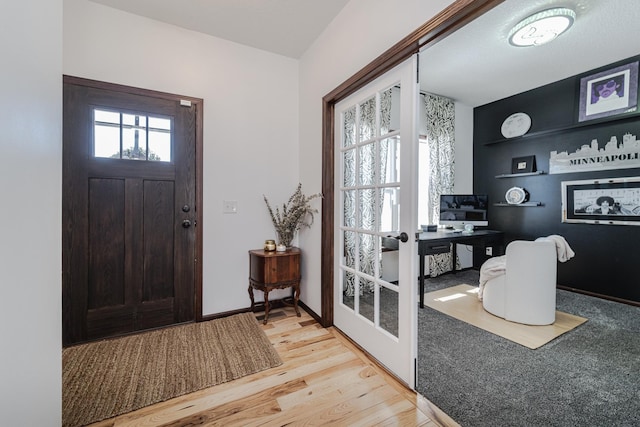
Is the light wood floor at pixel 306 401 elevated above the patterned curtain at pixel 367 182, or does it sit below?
below

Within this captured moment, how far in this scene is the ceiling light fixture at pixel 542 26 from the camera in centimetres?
210

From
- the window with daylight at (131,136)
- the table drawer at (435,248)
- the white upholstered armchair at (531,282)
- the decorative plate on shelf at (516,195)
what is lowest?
the white upholstered armchair at (531,282)

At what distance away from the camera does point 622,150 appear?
10.0 feet

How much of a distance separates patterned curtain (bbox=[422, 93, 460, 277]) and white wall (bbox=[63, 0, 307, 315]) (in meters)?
2.29

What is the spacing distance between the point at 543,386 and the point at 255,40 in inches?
145

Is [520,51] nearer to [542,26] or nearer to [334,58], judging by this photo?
[542,26]

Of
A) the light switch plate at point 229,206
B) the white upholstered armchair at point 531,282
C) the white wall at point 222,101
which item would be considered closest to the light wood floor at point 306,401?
the white wall at point 222,101

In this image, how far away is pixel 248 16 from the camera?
227 cm

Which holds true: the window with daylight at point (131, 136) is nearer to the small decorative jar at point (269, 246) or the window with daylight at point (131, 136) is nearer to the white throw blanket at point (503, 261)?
the small decorative jar at point (269, 246)

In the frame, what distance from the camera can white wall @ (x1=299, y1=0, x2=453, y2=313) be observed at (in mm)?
1573

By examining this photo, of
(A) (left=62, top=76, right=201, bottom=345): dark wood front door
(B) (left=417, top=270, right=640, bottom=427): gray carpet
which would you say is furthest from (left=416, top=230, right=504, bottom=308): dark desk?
(A) (left=62, top=76, right=201, bottom=345): dark wood front door

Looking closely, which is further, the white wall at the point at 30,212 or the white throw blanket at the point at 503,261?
the white throw blanket at the point at 503,261

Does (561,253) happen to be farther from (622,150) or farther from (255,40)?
(255,40)

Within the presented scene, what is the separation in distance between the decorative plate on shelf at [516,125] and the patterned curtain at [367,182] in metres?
3.30
